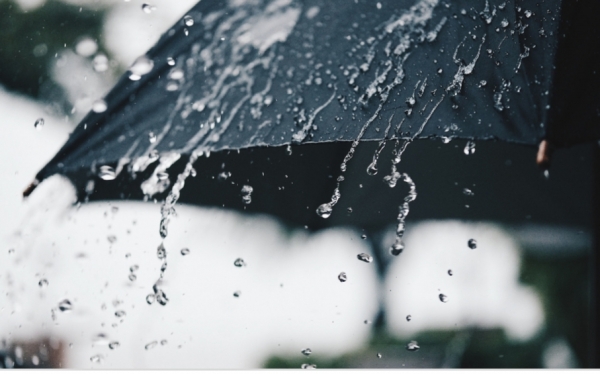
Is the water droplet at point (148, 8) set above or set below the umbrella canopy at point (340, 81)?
above

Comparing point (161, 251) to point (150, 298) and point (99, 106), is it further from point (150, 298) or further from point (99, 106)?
point (99, 106)

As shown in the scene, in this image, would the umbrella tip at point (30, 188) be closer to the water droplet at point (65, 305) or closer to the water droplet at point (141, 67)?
the water droplet at point (141, 67)

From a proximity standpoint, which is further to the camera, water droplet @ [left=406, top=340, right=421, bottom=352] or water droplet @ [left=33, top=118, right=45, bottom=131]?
water droplet @ [left=406, top=340, right=421, bottom=352]

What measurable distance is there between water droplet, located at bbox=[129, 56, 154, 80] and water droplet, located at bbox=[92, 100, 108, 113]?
10cm

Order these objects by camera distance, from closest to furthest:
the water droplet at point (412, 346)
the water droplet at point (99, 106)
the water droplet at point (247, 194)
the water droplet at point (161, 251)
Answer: the water droplet at point (99, 106) < the water droplet at point (161, 251) < the water droplet at point (247, 194) < the water droplet at point (412, 346)

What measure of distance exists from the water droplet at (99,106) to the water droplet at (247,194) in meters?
0.91

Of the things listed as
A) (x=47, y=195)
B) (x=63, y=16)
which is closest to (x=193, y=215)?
(x=47, y=195)

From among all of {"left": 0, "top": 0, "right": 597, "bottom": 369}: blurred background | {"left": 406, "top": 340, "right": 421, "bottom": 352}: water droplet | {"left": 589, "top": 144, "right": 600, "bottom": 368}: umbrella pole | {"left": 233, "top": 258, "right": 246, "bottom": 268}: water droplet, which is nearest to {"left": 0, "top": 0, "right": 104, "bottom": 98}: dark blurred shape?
{"left": 0, "top": 0, "right": 597, "bottom": 369}: blurred background

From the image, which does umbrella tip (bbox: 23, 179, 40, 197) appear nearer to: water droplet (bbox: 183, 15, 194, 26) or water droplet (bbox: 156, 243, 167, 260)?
water droplet (bbox: 183, 15, 194, 26)

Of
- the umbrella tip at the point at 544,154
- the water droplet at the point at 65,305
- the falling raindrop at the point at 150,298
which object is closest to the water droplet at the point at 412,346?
the falling raindrop at the point at 150,298

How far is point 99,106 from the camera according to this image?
52.4 inches

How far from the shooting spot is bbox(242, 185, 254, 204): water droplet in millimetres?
2221

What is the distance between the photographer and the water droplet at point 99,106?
1.31 m

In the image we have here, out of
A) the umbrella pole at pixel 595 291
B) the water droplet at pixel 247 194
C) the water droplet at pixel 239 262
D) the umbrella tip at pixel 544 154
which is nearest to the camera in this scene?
the umbrella tip at pixel 544 154
